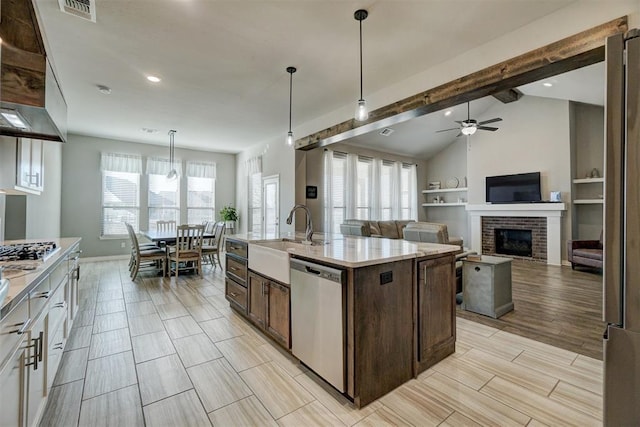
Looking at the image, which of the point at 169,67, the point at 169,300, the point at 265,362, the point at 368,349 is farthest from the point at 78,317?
the point at 368,349

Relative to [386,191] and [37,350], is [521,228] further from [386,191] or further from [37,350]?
[37,350]

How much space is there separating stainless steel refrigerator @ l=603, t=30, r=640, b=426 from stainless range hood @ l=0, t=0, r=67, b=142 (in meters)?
2.79

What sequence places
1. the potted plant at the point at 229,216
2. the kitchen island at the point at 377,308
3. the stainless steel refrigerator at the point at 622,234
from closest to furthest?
the stainless steel refrigerator at the point at 622,234, the kitchen island at the point at 377,308, the potted plant at the point at 229,216

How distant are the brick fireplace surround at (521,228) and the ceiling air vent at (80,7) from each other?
8.41m

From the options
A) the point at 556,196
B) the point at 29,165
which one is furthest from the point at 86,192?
the point at 556,196

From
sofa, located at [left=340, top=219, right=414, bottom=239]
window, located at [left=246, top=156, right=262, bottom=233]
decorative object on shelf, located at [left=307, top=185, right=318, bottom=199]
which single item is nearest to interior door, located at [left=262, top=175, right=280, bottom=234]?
window, located at [left=246, top=156, right=262, bottom=233]

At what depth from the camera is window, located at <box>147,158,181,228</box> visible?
7141mm

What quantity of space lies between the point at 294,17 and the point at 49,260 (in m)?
2.68

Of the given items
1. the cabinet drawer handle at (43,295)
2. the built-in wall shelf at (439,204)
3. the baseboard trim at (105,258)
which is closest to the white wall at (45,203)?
the baseboard trim at (105,258)

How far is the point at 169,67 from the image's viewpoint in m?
3.36

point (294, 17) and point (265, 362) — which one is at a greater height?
point (294, 17)

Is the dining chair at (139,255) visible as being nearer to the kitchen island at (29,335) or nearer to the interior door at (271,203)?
the interior door at (271,203)

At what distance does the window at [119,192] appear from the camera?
21.7ft

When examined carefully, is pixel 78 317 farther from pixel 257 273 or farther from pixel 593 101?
pixel 593 101
